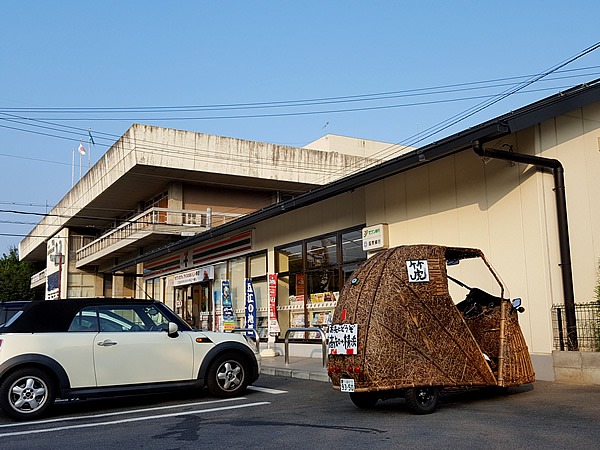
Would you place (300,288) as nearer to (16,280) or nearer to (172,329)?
(172,329)

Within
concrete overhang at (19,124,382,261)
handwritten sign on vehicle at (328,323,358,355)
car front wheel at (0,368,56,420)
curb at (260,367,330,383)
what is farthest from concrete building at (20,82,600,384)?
car front wheel at (0,368,56,420)

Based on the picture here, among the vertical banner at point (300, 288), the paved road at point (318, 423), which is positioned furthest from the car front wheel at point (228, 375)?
the vertical banner at point (300, 288)

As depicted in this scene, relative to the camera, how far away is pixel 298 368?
13664 millimetres

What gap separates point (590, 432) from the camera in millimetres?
6293

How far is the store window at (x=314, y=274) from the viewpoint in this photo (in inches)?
653

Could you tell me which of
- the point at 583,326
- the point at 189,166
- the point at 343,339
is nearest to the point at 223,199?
the point at 189,166

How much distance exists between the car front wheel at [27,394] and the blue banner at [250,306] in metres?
11.7

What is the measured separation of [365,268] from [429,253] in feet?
2.82

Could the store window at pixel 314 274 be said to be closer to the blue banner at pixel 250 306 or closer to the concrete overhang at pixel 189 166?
the blue banner at pixel 250 306

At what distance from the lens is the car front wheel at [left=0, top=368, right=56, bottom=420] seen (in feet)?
27.3

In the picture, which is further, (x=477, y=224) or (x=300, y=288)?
(x=300, y=288)

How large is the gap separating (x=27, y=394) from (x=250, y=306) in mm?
12022

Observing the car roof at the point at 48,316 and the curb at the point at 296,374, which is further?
the curb at the point at 296,374

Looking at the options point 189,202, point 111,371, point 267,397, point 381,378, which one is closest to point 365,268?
point 381,378
